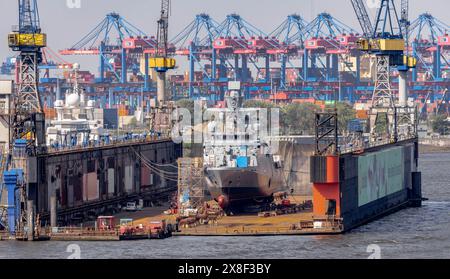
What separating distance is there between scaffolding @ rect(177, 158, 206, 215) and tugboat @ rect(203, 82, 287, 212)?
2475 millimetres

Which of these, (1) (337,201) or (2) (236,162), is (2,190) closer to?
(2) (236,162)

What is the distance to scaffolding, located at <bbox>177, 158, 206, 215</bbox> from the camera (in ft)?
244

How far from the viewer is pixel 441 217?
81375 mm

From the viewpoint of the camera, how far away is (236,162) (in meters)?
80.0

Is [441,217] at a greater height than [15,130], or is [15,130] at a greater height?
[15,130]

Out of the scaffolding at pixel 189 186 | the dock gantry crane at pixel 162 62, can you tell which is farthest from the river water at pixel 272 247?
the dock gantry crane at pixel 162 62

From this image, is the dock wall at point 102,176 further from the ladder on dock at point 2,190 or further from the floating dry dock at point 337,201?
the floating dry dock at point 337,201

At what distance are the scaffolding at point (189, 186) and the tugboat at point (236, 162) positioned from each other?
2475mm

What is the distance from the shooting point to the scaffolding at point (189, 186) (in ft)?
244

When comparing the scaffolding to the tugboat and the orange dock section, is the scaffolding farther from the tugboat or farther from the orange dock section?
the orange dock section

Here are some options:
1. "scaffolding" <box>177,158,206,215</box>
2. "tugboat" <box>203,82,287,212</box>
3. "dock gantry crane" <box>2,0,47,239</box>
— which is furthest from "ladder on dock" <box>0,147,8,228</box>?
"tugboat" <box>203,82,287,212</box>

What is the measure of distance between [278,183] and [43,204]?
21.6 metres

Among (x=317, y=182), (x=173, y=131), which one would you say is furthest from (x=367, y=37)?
(x=317, y=182)
